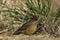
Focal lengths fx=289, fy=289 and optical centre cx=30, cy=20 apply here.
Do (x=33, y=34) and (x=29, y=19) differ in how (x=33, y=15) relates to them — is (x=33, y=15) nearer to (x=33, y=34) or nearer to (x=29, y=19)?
(x=29, y=19)

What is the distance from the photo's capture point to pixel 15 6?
4531 mm

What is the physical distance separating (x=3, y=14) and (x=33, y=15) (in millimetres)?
499

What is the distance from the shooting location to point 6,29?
3.98 m

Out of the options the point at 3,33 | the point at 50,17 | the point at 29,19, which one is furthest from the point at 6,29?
the point at 50,17

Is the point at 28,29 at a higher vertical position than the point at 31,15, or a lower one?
lower

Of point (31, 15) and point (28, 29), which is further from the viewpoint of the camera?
point (31, 15)

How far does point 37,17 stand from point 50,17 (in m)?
0.18

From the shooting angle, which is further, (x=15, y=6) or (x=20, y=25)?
(x=15, y=6)

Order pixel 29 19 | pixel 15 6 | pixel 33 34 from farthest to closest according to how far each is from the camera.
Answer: pixel 15 6 < pixel 29 19 < pixel 33 34

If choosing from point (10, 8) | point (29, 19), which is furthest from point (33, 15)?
point (10, 8)

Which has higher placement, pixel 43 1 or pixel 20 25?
pixel 43 1

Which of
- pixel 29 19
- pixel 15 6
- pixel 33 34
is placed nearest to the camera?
pixel 33 34

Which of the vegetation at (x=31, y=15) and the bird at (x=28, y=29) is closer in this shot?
the bird at (x=28, y=29)

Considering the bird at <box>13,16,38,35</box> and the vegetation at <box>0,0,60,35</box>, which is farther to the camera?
the vegetation at <box>0,0,60,35</box>
